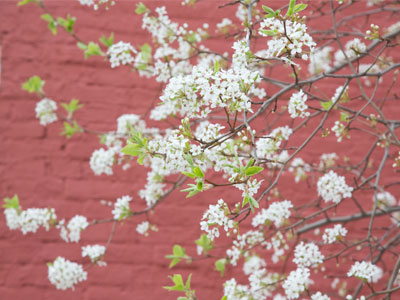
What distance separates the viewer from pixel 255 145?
42.8 inches

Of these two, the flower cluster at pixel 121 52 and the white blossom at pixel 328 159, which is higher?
the flower cluster at pixel 121 52

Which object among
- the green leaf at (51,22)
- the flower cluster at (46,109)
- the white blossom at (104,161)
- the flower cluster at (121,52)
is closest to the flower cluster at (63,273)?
the white blossom at (104,161)

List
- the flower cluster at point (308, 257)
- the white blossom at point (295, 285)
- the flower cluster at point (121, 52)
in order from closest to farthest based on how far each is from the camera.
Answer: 1. the white blossom at point (295, 285)
2. the flower cluster at point (308, 257)
3. the flower cluster at point (121, 52)

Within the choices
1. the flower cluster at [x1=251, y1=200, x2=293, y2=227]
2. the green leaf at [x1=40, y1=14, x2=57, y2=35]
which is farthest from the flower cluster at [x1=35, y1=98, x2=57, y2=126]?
the flower cluster at [x1=251, y1=200, x2=293, y2=227]

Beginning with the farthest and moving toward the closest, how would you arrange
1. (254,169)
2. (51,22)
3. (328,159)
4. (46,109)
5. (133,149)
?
1. (328,159)
2. (46,109)
3. (51,22)
4. (133,149)
5. (254,169)

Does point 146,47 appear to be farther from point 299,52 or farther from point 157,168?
point 299,52

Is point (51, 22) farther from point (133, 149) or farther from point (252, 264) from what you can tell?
point (252, 264)

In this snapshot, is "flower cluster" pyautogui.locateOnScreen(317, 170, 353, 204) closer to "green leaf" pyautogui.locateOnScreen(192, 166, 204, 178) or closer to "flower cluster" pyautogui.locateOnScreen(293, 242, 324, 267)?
"flower cluster" pyautogui.locateOnScreen(293, 242, 324, 267)

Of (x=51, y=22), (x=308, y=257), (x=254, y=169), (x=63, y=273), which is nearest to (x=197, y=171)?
(x=254, y=169)

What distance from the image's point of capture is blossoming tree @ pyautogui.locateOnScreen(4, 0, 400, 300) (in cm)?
85

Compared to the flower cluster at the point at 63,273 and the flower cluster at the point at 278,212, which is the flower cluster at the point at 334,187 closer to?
the flower cluster at the point at 278,212

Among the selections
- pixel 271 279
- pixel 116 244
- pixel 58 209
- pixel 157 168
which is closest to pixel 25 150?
pixel 58 209

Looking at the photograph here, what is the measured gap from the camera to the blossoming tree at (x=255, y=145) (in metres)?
0.85

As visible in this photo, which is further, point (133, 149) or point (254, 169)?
point (133, 149)
